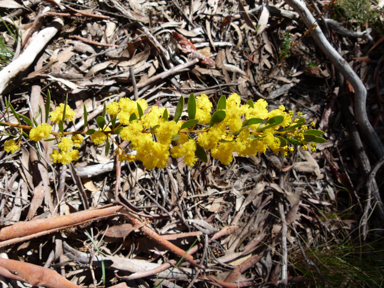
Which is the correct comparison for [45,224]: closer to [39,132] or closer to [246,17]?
[39,132]

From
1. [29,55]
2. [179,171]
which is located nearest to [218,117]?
[179,171]

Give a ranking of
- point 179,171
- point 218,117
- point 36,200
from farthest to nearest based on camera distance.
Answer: point 179,171
point 36,200
point 218,117

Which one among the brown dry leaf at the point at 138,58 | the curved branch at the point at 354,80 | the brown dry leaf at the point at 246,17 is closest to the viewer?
the brown dry leaf at the point at 138,58

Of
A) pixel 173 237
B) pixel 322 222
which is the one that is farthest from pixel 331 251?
pixel 173 237

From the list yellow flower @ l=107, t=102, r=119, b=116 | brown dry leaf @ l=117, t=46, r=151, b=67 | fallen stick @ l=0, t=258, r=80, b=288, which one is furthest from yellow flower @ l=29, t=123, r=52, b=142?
brown dry leaf @ l=117, t=46, r=151, b=67

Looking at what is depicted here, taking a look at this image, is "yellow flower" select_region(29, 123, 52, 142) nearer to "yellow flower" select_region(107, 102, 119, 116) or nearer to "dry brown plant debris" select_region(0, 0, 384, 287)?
"yellow flower" select_region(107, 102, 119, 116)

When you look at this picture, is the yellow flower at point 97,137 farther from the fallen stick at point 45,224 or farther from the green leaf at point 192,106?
the fallen stick at point 45,224

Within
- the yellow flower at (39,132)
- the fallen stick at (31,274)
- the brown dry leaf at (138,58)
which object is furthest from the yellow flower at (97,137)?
the brown dry leaf at (138,58)
